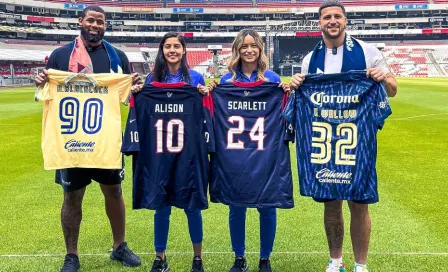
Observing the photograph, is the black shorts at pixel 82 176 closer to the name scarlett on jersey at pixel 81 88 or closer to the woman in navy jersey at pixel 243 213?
the name scarlett on jersey at pixel 81 88

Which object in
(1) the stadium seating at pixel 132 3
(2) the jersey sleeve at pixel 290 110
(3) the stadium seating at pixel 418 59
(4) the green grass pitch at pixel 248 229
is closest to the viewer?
(2) the jersey sleeve at pixel 290 110

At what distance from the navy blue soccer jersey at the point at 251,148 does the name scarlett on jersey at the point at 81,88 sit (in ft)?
3.39

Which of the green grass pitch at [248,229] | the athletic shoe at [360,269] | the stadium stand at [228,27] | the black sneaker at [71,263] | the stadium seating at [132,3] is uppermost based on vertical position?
the stadium seating at [132,3]

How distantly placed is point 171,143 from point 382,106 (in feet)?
5.77

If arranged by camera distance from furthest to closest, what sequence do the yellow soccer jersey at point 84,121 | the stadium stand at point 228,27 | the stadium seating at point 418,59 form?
the stadium stand at point 228,27 < the stadium seating at point 418,59 < the yellow soccer jersey at point 84,121

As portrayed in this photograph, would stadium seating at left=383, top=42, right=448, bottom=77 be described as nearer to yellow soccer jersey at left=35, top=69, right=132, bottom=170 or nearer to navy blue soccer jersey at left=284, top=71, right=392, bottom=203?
navy blue soccer jersey at left=284, top=71, right=392, bottom=203

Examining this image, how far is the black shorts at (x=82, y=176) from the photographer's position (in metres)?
3.88

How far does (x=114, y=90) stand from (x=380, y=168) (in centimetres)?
552

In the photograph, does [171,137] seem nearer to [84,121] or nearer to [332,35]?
[84,121]

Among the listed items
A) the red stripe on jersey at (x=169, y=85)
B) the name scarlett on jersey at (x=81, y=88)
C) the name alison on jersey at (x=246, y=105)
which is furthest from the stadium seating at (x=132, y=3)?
the name alison on jersey at (x=246, y=105)

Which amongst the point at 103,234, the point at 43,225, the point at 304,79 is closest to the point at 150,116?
the point at 304,79

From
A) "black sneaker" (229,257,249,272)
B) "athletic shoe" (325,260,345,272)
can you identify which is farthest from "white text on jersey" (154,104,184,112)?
"athletic shoe" (325,260,345,272)

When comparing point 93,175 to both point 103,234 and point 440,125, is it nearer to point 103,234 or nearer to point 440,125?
point 103,234

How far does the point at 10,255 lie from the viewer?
13.7ft
